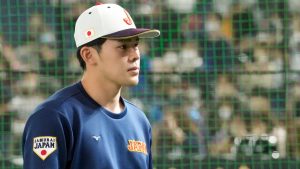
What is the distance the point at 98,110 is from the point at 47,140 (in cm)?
39

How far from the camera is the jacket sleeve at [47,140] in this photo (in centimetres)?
343

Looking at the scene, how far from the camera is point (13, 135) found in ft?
23.8

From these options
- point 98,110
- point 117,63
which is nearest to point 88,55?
point 117,63

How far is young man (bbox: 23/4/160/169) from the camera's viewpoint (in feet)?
11.4

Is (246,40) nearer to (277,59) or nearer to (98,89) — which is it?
(277,59)

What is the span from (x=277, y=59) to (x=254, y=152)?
882mm

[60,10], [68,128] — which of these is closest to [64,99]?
[68,128]

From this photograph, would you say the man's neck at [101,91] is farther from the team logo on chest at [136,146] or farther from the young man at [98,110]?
the team logo on chest at [136,146]

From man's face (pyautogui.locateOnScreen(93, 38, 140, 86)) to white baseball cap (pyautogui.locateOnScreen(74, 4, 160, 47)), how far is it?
49mm

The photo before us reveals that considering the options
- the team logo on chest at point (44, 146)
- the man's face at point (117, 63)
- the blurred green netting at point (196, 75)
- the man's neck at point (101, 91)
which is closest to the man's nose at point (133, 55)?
the man's face at point (117, 63)

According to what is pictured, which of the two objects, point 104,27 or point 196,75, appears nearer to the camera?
point 104,27

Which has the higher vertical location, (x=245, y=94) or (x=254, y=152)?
(x=245, y=94)

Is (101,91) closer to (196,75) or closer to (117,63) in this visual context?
(117,63)

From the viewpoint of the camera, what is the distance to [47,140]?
3.41 meters
